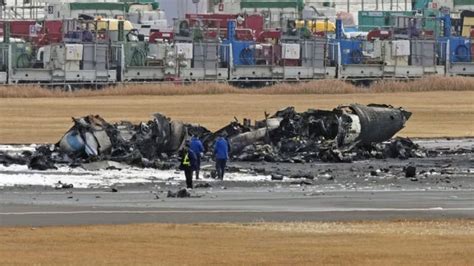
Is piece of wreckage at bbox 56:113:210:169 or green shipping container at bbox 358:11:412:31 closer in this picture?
piece of wreckage at bbox 56:113:210:169

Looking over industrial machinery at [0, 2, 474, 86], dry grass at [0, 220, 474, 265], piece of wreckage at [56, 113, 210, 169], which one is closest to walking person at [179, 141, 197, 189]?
piece of wreckage at [56, 113, 210, 169]

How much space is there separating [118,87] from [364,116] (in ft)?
130

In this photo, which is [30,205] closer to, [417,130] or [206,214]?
[206,214]

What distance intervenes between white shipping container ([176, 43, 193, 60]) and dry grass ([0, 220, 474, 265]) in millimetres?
67117

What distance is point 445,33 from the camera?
103m

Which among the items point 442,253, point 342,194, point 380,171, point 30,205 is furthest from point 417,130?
point 442,253

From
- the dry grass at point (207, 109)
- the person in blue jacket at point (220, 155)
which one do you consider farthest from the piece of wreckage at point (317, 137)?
the dry grass at point (207, 109)

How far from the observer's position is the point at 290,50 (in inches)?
3836

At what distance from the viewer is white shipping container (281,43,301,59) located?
97438mm

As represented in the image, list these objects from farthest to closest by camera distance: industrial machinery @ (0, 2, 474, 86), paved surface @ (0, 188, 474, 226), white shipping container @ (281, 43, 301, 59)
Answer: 1. white shipping container @ (281, 43, 301, 59)
2. industrial machinery @ (0, 2, 474, 86)
3. paved surface @ (0, 188, 474, 226)

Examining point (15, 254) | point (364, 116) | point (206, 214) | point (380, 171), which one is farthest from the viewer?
point (364, 116)

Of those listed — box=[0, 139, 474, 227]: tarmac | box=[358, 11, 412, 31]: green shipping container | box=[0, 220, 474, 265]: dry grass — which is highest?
box=[358, 11, 412, 31]: green shipping container

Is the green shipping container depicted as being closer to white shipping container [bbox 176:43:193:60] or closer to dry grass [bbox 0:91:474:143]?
white shipping container [bbox 176:43:193:60]

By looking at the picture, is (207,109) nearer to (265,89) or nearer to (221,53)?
(265,89)
